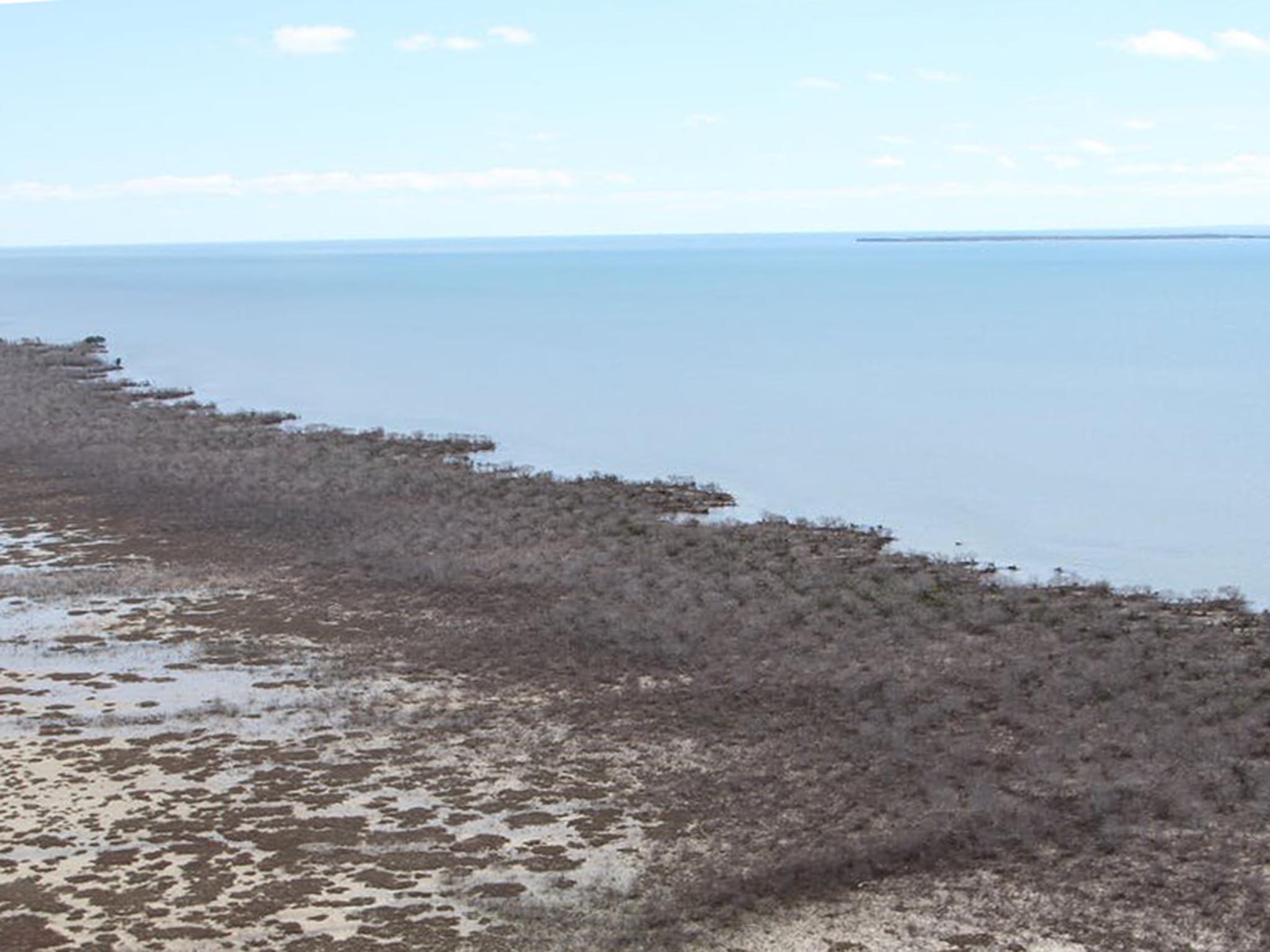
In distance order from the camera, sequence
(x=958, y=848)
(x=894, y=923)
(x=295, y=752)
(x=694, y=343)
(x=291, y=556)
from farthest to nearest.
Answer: (x=694, y=343), (x=291, y=556), (x=295, y=752), (x=958, y=848), (x=894, y=923)

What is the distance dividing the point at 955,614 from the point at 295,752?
11.1 m

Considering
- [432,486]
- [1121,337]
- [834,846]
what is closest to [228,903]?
[834,846]

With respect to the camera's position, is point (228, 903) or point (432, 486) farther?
point (432, 486)

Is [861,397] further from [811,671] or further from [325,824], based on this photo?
[325,824]

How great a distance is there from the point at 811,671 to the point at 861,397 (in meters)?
46.9

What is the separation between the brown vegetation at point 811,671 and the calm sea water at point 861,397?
5250mm

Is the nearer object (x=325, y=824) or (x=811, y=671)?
(x=325, y=824)

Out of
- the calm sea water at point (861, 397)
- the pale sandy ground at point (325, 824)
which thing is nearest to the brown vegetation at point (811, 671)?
the pale sandy ground at point (325, 824)

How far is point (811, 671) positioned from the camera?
21234 mm

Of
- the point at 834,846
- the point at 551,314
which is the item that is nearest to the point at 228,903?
the point at 834,846

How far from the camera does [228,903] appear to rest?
45.0 feet

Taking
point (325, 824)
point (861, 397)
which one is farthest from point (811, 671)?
point (861, 397)

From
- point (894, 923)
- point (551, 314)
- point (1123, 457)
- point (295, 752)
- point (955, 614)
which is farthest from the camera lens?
point (551, 314)

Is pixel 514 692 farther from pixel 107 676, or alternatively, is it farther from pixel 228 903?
pixel 228 903
